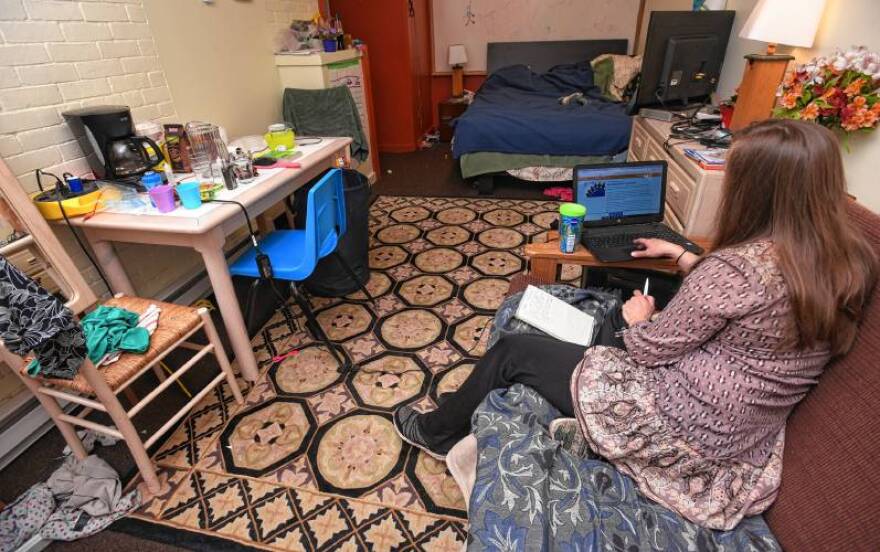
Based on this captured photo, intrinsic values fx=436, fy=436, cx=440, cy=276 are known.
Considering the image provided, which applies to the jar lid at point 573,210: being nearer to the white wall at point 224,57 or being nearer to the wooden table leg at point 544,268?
the wooden table leg at point 544,268

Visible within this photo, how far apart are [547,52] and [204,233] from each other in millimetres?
4647

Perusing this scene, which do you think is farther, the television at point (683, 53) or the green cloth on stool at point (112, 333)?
the television at point (683, 53)

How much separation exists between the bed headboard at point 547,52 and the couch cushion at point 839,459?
4588 millimetres

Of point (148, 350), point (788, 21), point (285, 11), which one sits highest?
point (285, 11)

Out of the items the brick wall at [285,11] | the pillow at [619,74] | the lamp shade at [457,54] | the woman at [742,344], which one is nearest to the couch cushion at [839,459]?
the woman at [742,344]

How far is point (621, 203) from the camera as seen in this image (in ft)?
5.49

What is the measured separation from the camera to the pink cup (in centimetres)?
156

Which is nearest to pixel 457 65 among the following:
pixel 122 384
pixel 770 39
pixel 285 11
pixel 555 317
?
pixel 285 11

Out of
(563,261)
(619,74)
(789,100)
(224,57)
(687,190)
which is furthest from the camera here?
(619,74)

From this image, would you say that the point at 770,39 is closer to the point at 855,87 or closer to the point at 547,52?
the point at 855,87

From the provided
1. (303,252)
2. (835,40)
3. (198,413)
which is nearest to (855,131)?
(835,40)

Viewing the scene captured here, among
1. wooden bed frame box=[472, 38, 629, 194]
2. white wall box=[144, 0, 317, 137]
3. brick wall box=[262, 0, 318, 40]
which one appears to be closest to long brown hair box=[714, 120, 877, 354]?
white wall box=[144, 0, 317, 137]

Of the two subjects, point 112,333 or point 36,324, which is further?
point 112,333

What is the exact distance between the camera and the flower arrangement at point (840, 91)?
1.30m
